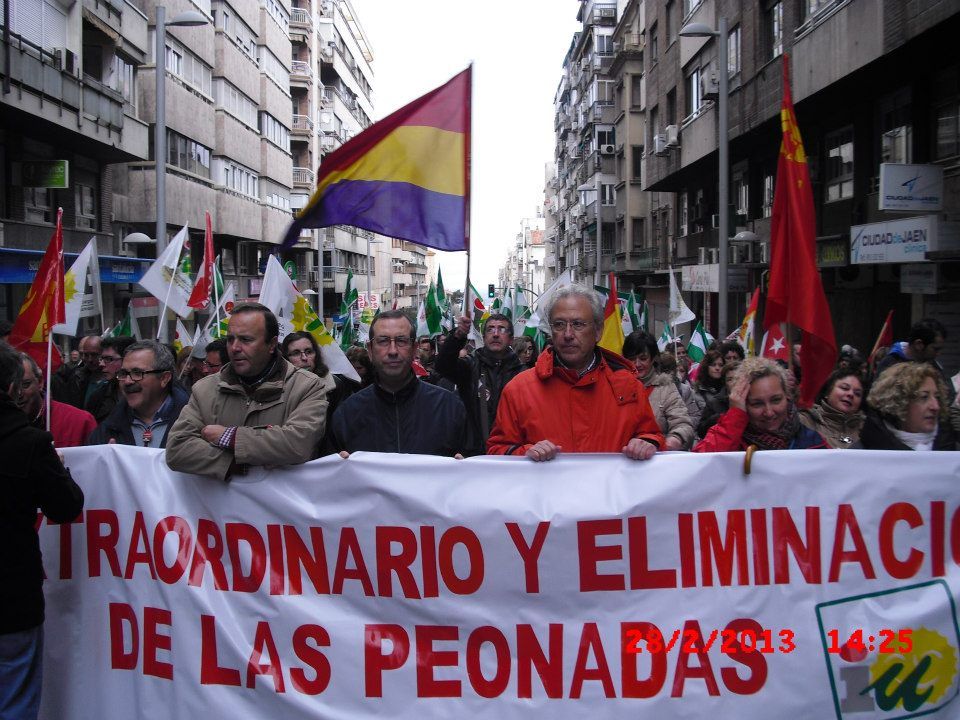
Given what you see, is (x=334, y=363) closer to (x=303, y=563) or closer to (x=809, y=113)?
(x=303, y=563)

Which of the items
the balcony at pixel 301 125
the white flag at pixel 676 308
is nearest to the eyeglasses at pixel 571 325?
the white flag at pixel 676 308

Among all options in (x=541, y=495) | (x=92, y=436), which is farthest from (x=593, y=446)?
(x=92, y=436)

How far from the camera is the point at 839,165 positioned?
20.0 metres

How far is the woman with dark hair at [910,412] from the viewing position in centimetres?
437

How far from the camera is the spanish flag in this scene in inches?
217

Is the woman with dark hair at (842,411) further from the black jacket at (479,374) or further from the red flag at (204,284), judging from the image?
the red flag at (204,284)

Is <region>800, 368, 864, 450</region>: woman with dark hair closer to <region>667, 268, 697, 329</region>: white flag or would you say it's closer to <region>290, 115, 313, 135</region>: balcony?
<region>667, 268, 697, 329</region>: white flag

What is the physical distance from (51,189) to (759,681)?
2391 cm

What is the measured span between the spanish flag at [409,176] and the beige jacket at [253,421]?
1.44m

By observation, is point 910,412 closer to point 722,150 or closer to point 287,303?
point 287,303

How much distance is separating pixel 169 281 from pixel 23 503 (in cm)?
888

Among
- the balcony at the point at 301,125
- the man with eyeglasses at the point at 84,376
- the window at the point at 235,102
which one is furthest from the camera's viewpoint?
the balcony at the point at 301,125

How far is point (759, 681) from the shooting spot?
12.2 feet

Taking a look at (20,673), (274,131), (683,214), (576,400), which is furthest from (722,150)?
(274,131)
